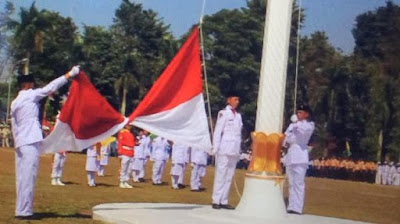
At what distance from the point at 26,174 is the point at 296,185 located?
4.16m

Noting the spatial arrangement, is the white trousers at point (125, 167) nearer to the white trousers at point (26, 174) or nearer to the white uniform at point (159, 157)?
the white uniform at point (159, 157)

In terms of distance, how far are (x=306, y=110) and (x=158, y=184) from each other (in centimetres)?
951

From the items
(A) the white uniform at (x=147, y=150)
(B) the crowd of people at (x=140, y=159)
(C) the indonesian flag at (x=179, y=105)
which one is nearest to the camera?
(C) the indonesian flag at (x=179, y=105)

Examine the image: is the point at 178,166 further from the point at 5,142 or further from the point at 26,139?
the point at 5,142

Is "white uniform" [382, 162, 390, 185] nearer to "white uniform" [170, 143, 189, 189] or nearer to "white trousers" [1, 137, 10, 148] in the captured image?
"white uniform" [170, 143, 189, 189]

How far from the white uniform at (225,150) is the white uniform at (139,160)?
10.2 meters

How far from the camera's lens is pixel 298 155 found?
11.5 meters

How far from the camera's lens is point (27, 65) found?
45.3m

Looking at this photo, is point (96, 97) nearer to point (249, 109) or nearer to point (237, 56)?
point (249, 109)

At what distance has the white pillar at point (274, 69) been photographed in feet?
32.5

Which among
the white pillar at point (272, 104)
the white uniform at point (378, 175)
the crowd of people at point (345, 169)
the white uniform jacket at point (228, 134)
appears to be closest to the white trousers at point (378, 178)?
the white uniform at point (378, 175)

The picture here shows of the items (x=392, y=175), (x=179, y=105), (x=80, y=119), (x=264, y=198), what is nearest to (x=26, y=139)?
(x=80, y=119)

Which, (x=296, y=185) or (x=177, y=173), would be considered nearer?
(x=296, y=185)

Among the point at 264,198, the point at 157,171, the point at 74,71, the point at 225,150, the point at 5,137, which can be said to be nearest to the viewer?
the point at 74,71
